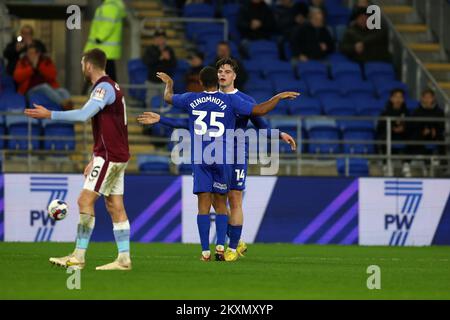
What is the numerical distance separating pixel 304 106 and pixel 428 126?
2497 mm

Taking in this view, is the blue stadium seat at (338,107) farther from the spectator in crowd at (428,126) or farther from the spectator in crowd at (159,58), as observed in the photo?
the spectator in crowd at (159,58)

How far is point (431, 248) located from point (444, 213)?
1.40 meters

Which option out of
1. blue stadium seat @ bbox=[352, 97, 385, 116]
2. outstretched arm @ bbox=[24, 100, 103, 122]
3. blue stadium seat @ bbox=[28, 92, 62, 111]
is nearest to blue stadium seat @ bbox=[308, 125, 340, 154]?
blue stadium seat @ bbox=[352, 97, 385, 116]

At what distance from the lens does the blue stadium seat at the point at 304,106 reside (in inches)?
969

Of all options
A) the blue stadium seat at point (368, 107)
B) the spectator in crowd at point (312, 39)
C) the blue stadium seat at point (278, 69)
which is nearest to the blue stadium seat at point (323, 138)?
the blue stadium seat at point (368, 107)

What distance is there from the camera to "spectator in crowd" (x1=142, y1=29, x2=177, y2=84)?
2455 centimetres

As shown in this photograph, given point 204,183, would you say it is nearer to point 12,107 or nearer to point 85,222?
point 85,222

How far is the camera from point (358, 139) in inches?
946

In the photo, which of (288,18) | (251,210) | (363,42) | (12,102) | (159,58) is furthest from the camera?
(288,18)

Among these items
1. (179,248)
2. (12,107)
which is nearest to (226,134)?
(179,248)

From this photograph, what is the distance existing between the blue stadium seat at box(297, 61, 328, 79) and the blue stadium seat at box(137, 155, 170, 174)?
472 centimetres

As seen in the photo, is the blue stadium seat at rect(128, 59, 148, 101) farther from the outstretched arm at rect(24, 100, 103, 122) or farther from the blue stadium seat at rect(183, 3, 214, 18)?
the outstretched arm at rect(24, 100, 103, 122)

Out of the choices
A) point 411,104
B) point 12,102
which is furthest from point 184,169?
point 411,104

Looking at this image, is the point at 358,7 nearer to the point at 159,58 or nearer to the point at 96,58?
the point at 159,58
